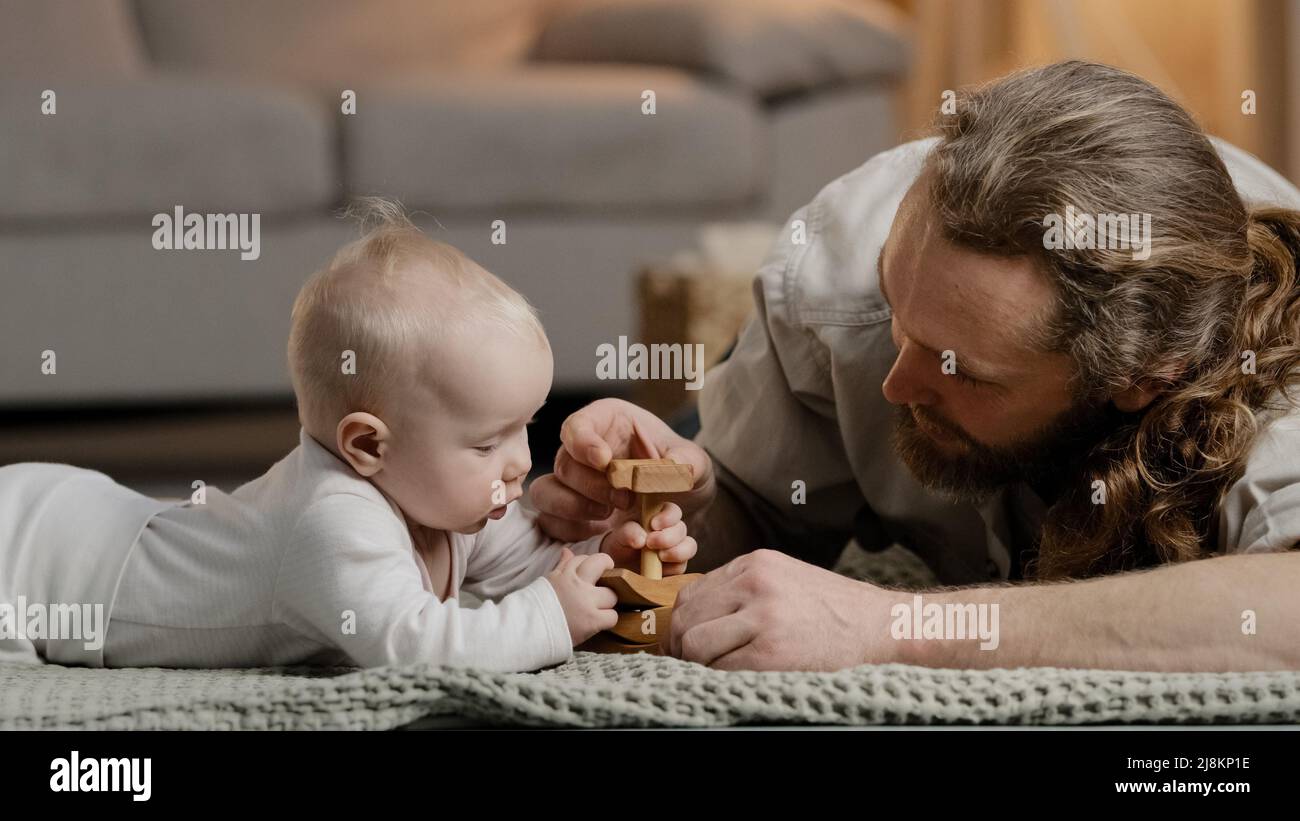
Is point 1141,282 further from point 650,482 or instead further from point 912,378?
point 650,482

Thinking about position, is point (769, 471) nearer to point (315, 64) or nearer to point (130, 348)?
point (130, 348)

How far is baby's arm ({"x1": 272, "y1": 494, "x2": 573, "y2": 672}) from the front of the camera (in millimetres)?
796

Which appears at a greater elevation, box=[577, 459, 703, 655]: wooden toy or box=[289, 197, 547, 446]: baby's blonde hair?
box=[289, 197, 547, 446]: baby's blonde hair

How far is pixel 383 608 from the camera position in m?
0.80

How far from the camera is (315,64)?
286cm

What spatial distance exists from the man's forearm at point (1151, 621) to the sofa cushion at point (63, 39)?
2.00m

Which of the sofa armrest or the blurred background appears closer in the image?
the blurred background

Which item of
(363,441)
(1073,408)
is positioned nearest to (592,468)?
(363,441)
